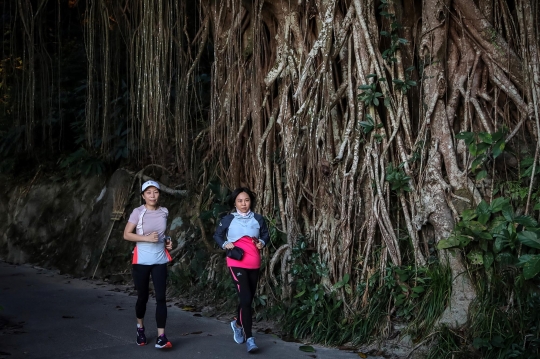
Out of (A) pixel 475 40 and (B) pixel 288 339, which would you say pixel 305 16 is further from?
(B) pixel 288 339

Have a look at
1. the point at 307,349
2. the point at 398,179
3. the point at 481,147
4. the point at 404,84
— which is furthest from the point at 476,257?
the point at 404,84

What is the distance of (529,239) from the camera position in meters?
4.78

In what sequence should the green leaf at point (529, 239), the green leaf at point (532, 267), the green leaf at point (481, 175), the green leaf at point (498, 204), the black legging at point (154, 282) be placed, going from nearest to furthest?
the green leaf at point (532, 267), the green leaf at point (529, 239), the green leaf at point (498, 204), the green leaf at point (481, 175), the black legging at point (154, 282)

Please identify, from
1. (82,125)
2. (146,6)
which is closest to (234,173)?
(146,6)

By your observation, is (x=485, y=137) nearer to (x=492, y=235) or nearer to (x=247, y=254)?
(x=492, y=235)

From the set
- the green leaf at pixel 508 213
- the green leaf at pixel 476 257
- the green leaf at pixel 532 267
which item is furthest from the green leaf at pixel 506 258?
the green leaf at pixel 532 267

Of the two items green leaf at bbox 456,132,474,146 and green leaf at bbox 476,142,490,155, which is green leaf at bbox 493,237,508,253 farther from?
green leaf at bbox 456,132,474,146

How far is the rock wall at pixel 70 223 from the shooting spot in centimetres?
959

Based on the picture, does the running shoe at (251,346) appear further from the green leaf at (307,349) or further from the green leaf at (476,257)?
the green leaf at (476,257)

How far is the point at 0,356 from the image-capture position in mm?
5285

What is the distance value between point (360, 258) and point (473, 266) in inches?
40.0

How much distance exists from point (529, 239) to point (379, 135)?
1675 mm

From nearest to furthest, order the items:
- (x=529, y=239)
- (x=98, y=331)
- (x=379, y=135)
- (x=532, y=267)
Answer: (x=532, y=267) < (x=529, y=239) < (x=379, y=135) < (x=98, y=331)

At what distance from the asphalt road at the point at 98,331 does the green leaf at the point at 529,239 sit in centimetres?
150
